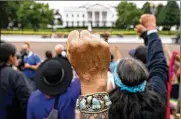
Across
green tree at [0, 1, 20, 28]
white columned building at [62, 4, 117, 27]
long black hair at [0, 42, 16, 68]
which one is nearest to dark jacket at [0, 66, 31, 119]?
long black hair at [0, 42, 16, 68]

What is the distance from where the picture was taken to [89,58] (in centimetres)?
121

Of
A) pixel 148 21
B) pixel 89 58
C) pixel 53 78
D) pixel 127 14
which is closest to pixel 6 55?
pixel 53 78

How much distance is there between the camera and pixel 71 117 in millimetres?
2633

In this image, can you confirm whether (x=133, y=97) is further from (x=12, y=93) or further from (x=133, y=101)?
(x=12, y=93)

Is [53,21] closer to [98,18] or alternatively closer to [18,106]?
[98,18]

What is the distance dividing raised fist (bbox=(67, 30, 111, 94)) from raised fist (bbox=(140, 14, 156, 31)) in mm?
1331

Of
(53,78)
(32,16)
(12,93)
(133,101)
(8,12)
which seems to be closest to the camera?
(133,101)

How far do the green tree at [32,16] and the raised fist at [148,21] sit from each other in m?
60.9

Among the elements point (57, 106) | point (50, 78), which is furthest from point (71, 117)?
point (50, 78)

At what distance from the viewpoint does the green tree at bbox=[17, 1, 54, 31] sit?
6425 centimetres

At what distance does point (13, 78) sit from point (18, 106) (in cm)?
25

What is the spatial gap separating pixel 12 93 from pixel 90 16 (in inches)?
3196

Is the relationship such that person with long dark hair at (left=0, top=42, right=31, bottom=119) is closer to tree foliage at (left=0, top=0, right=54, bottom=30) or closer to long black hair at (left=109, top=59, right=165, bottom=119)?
long black hair at (left=109, top=59, right=165, bottom=119)

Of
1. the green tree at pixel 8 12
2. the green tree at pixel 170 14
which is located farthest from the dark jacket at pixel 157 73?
the green tree at pixel 170 14
